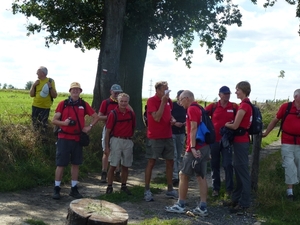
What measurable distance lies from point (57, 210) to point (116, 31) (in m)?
7.06

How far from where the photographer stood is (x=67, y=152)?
8.73 m

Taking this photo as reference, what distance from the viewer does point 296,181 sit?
892 centimetres

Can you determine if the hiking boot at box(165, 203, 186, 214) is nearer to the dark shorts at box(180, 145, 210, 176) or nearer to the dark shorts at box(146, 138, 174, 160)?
the dark shorts at box(180, 145, 210, 176)

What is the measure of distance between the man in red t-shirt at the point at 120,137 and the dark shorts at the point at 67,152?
0.59m

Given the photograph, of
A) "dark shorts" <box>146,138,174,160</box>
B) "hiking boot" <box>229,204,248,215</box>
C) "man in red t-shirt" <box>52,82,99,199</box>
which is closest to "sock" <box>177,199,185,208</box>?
"hiking boot" <box>229,204,248,215</box>

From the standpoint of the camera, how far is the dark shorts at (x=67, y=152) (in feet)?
28.5

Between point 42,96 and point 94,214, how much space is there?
5929 millimetres

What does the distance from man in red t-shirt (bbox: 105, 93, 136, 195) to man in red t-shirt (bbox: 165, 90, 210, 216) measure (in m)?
1.37

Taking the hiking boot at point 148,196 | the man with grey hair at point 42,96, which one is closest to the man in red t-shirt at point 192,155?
the hiking boot at point 148,196

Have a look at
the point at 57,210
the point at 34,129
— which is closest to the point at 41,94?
the point at 34,129

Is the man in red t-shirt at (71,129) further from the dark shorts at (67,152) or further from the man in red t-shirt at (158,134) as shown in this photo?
the man in red t-shirt at (158,134)

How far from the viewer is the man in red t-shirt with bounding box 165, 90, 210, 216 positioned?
7.69m

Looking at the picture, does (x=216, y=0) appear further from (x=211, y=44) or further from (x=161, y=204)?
(x=161, y=204)

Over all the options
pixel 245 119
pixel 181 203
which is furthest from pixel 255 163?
pixel 181 203
